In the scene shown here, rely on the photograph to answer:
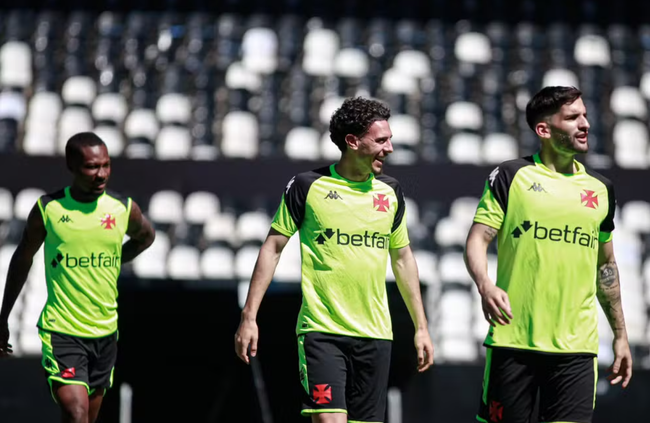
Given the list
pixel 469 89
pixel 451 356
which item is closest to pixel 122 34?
pixel 469 89

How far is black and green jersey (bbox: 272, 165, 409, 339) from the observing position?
4.73 m

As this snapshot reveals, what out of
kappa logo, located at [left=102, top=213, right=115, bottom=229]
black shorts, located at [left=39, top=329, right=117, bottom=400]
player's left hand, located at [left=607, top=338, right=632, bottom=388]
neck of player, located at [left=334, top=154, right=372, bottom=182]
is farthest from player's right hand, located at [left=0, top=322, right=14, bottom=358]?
player's left hand, located at [left=607, top=338, right=632, bottom=388]

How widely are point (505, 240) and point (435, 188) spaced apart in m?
5.22

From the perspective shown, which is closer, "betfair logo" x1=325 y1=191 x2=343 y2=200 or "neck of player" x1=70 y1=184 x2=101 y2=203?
"betfair logo" x1=325 y1=191 x2=343 y2=200

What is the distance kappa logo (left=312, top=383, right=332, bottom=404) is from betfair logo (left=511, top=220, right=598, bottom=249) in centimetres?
103

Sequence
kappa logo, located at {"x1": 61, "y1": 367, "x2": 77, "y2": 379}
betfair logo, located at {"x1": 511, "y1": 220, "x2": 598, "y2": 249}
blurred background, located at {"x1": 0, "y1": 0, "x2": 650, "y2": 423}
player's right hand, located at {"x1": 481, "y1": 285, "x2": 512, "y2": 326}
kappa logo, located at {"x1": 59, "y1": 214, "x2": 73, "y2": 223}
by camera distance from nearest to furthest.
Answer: player's right hand, located at {"x1": 481, "y1": 285, "x2": 512, "y2": 326} < betfair logo, located at {"x1": 511, "y1": 220, "x2": 598, "y2": 249} < kappa logo, located at {"x1": 61, "y1": 367, "x2": 77, "y2": 379} < kappa logo, located at {"x1": 59, "y1": 214, "x2": 73, "y2": 223} < blurred background, located at {"x1": 0, "y1": 0, "x2": 650, "y2": 423}

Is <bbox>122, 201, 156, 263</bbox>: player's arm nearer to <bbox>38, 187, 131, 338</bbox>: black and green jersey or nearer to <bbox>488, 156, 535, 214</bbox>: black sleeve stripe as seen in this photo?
<bbox>38, 187, 131, 338</bbox>: black and green jersey

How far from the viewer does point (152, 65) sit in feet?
38.7

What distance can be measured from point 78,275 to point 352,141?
69.4 inches

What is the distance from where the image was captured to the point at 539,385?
457 centimetres

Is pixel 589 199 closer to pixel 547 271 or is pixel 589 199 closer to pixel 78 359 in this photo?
pixel 547 271

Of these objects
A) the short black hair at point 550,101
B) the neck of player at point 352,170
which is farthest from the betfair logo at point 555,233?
the neck of player at point 352,170

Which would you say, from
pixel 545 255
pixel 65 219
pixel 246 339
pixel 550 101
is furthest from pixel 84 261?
pixel 550 101

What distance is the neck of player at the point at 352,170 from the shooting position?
4898mm
